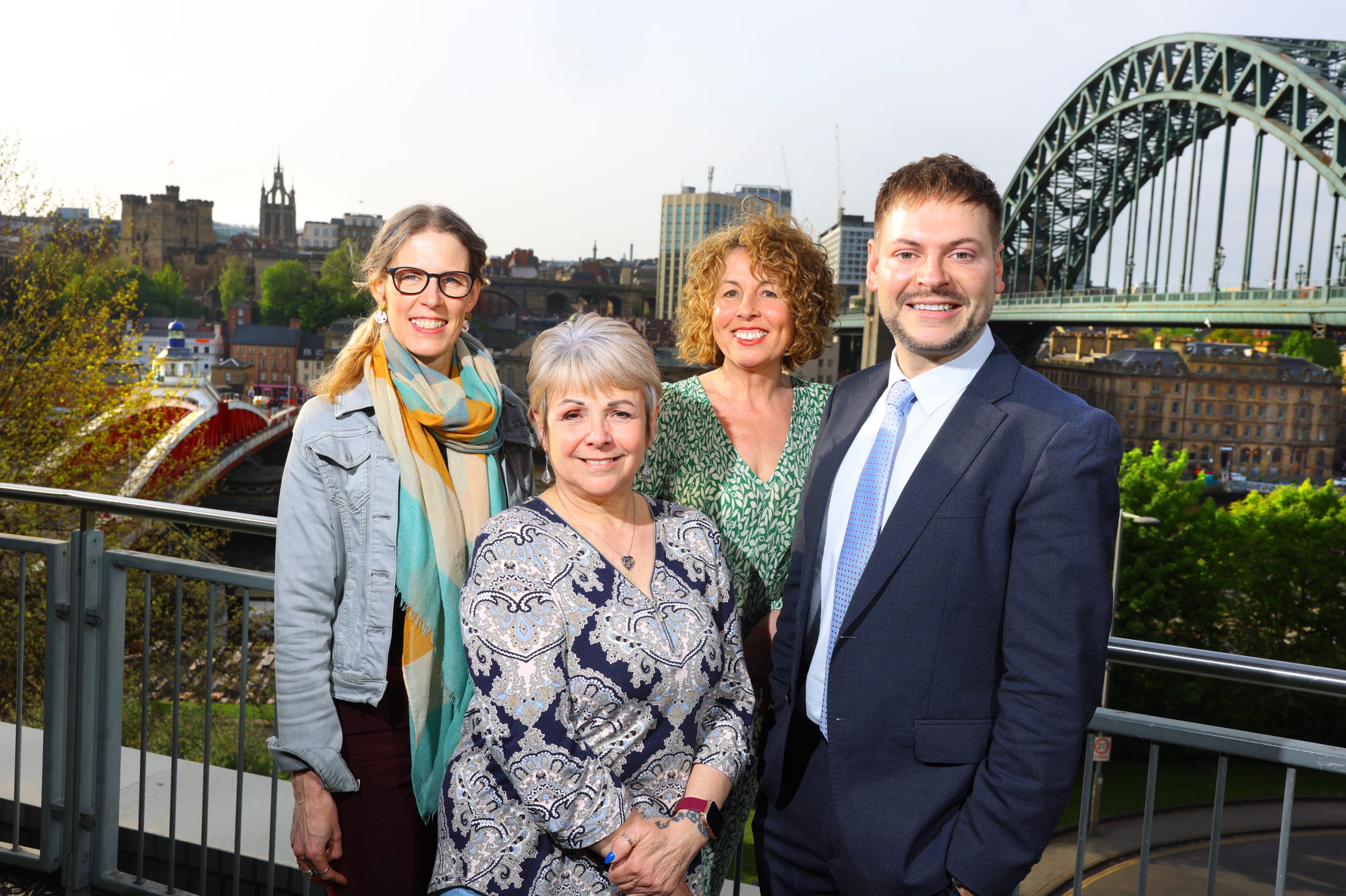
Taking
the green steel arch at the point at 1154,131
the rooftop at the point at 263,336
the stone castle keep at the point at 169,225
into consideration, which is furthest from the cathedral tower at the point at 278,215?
the green steel arch at the point at 1154,131

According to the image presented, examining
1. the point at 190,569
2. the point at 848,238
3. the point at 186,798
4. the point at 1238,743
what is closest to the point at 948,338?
the point at 1238,743

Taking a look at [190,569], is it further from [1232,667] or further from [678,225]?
[678,225]

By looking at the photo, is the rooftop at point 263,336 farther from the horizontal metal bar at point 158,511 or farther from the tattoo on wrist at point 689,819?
the tattoo on wrist at point 689,819

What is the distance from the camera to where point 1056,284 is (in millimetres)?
40094

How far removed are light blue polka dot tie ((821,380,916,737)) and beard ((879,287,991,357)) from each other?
81mm

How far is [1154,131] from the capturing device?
35.4 metres

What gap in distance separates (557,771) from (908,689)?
0.50m

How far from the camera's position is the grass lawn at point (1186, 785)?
14992mm

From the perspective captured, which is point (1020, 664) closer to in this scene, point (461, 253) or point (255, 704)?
point (461, 253)

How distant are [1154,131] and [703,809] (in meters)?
39.3

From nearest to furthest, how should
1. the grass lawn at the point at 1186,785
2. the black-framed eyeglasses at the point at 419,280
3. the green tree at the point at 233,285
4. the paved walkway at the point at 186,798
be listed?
the black-framed eyeglasses at the point at 419,280 → the paved walkway at the point at 186,798 → the grass lawn at the point at 1186,785 → the green tree at the point at 233,285

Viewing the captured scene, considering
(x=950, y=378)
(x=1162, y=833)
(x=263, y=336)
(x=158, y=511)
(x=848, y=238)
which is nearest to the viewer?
(x=950, y=378)

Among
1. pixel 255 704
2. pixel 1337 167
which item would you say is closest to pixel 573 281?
pixel 1337 167

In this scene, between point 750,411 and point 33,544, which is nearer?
point 750,411
